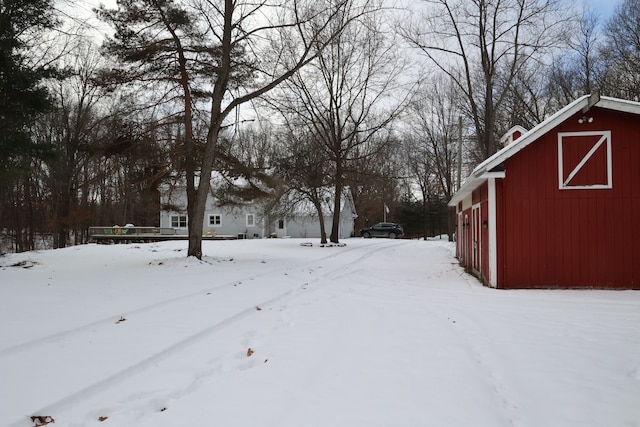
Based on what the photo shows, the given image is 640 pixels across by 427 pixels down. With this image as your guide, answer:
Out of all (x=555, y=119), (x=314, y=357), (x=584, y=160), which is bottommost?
(x=314, y=357)

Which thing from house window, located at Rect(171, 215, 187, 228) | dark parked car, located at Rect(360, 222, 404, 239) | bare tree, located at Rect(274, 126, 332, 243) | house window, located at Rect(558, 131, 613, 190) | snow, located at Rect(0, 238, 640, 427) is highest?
bare tree, located at Rect(274, 126, 332, 243)

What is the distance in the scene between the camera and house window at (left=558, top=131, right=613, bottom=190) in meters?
9.37

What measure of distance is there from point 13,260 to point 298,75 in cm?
1561

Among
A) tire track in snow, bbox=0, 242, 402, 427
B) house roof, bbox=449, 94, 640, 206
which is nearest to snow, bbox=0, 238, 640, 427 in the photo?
tire track in snow, bbox=0, 242, 402, 427

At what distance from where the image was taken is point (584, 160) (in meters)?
9.44

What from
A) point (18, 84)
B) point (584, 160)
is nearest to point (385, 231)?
point (584, 160)

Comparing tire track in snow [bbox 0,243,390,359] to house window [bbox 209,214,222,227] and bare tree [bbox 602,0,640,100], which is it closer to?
bare tree [bbox 602,0,640,100]

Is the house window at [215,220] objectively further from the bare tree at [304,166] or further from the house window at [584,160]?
the house window at [584,160]

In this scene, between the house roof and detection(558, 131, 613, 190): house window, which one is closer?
the house roof

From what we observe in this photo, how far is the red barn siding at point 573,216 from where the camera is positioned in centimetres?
931

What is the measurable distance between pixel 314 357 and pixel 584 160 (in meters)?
8.10

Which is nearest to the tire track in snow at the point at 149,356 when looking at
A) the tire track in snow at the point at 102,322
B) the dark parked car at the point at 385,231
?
the tire track in snow at the point at 102,322

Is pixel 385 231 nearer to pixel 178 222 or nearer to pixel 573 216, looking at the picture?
pixel 178 222

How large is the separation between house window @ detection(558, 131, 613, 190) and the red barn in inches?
0.7
